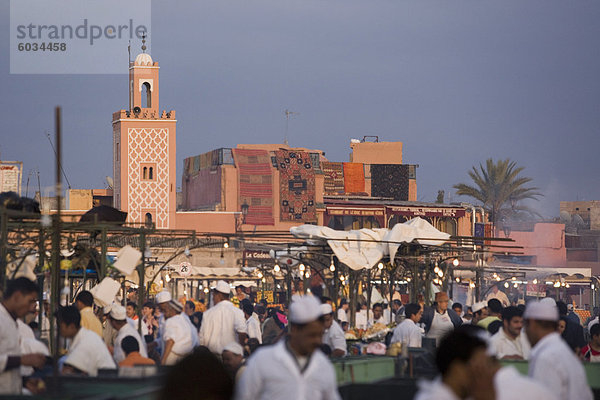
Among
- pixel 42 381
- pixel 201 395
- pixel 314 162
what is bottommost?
pixel 42 381

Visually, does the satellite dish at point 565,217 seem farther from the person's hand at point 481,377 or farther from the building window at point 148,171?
the person's hand at point 481,377

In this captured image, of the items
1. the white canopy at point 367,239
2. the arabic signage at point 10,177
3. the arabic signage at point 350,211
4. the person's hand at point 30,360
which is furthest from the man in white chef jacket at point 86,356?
the arabic signage at point 350,211

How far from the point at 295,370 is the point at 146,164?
5820cm

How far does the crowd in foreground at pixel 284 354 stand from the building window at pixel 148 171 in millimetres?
50080

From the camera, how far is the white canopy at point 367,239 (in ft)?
60.5

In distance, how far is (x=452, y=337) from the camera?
4703 millimetres

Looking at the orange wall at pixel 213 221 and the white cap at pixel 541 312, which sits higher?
the orange wall at pixel 213 221

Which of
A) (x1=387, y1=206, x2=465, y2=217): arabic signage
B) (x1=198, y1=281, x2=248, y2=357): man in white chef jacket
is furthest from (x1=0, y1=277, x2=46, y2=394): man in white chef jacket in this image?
(x1=387, y1=206, x2=465, y2=217): arabic signage

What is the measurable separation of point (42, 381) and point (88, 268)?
10013 mm

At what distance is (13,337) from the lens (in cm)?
760

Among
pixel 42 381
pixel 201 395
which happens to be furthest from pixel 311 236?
pixel 201 395

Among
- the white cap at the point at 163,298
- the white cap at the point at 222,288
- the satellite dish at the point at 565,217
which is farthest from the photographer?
the satellite dish at the point at 565,217

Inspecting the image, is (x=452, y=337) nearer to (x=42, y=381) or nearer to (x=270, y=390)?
(x=270, y=390)

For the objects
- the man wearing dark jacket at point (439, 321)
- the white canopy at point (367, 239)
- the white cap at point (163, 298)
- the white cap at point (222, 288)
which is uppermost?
the white canopy at point (367, 239)
